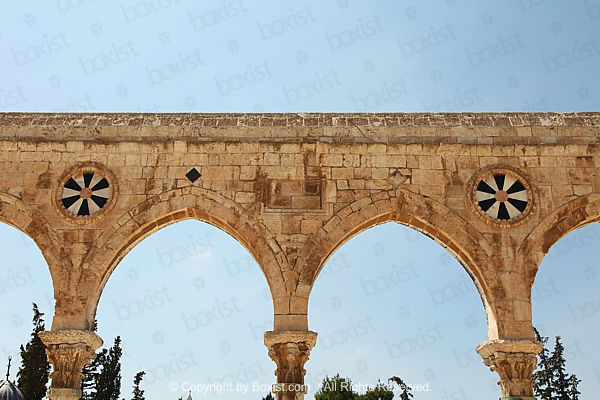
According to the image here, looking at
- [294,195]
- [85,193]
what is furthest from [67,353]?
[294,195]

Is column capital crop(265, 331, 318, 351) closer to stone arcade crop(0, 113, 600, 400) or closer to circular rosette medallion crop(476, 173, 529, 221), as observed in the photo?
stone arcade crop(0, 113, 600, 400)

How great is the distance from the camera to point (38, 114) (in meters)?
10.4

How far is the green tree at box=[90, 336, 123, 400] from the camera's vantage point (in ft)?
63.8

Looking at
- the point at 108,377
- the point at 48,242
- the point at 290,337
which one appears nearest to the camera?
the point at 290,337

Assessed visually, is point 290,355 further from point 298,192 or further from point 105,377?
point 105,377

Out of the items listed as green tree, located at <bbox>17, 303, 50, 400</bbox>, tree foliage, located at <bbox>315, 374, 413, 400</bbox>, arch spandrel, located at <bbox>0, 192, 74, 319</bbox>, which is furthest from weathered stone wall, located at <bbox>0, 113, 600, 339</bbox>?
tree foliage, located at <bbox>315, 374, 413, 400</bbox>

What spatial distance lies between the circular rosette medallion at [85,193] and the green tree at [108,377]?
11793mm

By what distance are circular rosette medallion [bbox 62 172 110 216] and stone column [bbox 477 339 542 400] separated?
254 inches

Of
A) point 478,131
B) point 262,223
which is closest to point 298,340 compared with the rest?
point 262,223

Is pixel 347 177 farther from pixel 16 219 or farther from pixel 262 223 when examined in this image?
pixel 16 219

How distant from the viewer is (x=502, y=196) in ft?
31.1

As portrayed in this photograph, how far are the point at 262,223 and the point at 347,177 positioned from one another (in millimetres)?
1569

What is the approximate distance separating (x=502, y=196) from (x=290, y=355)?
417cm

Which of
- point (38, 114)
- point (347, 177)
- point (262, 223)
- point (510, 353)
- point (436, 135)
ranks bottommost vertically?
point (510, 353)
